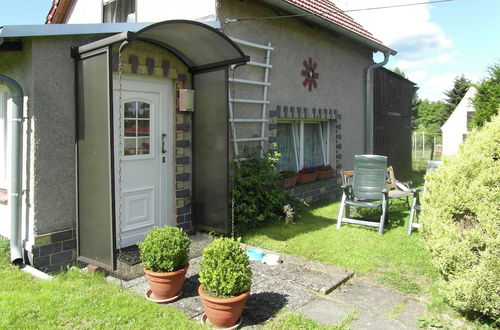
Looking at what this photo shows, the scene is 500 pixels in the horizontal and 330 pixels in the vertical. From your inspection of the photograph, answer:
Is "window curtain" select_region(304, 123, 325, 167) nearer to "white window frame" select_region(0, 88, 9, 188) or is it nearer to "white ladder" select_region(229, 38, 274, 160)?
"white ladder" select_region(229, 38, 274, 160)

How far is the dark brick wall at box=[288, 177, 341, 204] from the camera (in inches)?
312

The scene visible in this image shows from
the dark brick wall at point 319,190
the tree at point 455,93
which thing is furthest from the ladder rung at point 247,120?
the tree at point 455,93

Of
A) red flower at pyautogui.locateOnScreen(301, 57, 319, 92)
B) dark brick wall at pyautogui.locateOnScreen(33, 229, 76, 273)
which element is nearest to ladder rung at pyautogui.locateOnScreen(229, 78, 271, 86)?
red flower at pyautogui.locateOnScreen(301, 57, 319, 92)

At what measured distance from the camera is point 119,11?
25.7ft

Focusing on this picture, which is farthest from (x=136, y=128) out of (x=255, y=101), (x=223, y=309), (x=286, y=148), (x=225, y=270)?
(x=286, y=148)

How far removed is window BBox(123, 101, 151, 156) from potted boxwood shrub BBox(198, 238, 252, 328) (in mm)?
2509

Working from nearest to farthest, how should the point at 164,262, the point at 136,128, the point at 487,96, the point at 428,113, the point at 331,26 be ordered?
the point at 164,262
the point at 136,128
the point at 331,26
the point at 487,96
the point at 428,113

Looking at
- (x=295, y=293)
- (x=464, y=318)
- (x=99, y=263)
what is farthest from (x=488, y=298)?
(x=99, y=263)

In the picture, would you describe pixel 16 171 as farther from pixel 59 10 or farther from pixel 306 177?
pixel 59 10

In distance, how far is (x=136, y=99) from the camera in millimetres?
5219

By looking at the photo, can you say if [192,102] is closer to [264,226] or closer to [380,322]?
[264,226]

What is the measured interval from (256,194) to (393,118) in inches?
304

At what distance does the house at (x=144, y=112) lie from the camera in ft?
13.8

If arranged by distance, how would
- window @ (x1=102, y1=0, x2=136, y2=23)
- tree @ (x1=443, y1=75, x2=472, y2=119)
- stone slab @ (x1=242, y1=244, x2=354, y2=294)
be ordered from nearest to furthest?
stone slab @ (x1=242, y1=244, x2=354, y2=294) → window @ (x1=102, y1=0, x2=136, y2=23) → tree @ (x1=443, y1=75, x2=472, y2=119)
